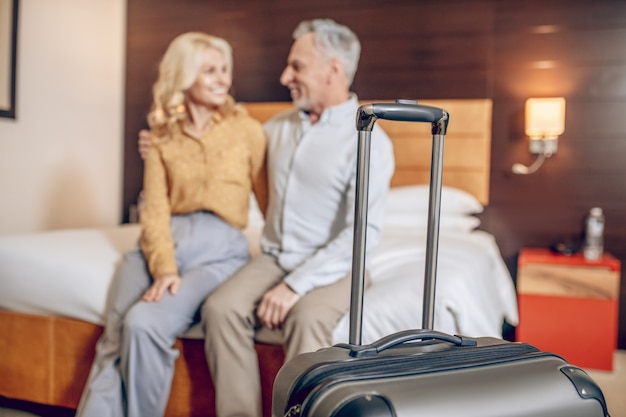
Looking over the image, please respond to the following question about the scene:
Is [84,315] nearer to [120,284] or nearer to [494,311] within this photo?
[120,284]

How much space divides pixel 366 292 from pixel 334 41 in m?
0.79

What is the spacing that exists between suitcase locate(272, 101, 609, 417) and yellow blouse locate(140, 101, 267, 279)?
3.06 ft

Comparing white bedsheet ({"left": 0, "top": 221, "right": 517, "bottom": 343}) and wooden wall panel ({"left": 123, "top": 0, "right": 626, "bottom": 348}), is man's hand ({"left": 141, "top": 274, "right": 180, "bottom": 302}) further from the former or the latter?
wooden wall panel ({"left": 123, "top": 0, "right": 626, "bottom": 348})

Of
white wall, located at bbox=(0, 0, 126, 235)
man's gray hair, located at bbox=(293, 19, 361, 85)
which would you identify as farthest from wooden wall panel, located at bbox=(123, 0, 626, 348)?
man's gray hair, located at bbox=(293, 19, 361, 85)

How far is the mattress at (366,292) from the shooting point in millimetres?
1688

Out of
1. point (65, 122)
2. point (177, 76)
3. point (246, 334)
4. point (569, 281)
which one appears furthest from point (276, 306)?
point (65, 122)

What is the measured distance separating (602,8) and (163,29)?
2.44 meters

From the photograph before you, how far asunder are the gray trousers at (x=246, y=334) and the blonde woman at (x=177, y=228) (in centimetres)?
12

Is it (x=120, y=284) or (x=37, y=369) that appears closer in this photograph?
(x=120, y=284)

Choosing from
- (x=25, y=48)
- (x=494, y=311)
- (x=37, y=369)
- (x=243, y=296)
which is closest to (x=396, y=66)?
(x=494, y=311)

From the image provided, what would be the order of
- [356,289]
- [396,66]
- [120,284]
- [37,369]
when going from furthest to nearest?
[396,66], [37,369], [120,284], [356,289]

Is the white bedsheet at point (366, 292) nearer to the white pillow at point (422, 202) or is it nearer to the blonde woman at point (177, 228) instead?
the blonde woman at point (177, 228)

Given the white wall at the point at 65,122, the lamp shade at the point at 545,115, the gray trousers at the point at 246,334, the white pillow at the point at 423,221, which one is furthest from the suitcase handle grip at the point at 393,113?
the white wall at the point at 65,122

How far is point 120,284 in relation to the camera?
1800mm
